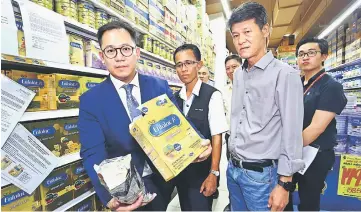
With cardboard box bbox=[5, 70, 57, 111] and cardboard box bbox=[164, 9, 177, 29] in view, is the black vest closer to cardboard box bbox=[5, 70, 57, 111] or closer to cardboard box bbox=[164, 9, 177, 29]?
cardboard box bbox=[5, 70, 57, 111]

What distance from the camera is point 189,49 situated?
6.04 ft

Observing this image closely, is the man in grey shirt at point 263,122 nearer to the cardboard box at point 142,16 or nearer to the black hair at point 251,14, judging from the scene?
the black hair at point 251,14

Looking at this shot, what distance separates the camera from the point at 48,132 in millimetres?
1373

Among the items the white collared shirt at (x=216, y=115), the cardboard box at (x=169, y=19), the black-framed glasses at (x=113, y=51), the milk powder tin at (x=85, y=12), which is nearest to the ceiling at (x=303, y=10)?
the cardboard box at (x=169, y=19)

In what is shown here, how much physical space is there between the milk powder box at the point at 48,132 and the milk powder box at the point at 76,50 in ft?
1.44

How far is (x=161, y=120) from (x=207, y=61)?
4576 millimetres

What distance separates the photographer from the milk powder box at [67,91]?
4.71 ft

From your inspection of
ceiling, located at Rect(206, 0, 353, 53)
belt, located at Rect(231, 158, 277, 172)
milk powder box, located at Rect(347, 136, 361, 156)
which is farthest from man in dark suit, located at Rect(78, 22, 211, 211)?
ceiling, located at Rect(206, 0, 353, 53)

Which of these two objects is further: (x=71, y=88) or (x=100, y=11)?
(x=100, y=11)

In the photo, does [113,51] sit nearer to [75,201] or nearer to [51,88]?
[51,88]

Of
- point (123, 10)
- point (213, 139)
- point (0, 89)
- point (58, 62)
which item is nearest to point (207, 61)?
point (123, 10)

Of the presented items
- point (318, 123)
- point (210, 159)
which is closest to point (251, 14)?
point (318, 123)

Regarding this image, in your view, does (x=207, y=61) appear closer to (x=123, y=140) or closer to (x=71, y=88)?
(x=71, y=88)

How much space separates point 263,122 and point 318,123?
2.27ft
